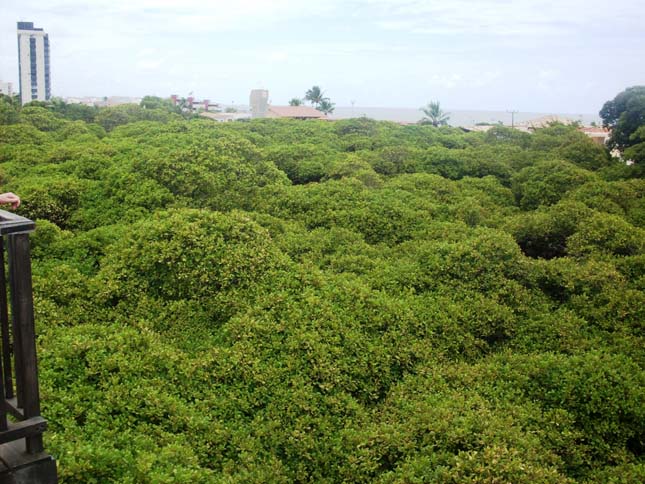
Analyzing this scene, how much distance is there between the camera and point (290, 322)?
Result: 7.02 meters

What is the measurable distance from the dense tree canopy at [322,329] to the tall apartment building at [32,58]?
3049 inches

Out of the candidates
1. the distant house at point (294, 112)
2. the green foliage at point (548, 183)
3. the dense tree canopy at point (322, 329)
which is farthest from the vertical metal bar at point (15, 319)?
the distant house at point (294, 112)

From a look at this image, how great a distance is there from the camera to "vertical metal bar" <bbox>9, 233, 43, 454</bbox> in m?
3.30

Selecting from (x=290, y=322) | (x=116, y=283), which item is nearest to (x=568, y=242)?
(x=290, y=322)

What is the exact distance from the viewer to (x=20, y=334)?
3.35 meters

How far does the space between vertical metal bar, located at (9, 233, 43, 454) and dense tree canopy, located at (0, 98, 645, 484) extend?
112 cm

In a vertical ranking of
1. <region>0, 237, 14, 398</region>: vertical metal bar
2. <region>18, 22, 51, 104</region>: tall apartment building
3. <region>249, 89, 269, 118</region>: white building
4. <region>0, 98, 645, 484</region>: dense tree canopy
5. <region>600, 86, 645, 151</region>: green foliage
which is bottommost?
<region>0, 98, 645, 484</region>: dense tree canopy

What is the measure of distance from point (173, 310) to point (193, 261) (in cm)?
69

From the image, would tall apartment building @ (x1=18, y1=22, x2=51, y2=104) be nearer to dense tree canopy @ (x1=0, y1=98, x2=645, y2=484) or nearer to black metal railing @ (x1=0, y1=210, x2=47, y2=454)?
dense tree canopy @ (x1=0, y1=98, x2=645, y2=484)

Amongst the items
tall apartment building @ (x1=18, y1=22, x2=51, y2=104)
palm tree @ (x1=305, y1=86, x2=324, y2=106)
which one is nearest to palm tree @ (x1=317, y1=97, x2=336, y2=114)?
palm tree @ (x1=305, y1=86, x2=324, y2=106)

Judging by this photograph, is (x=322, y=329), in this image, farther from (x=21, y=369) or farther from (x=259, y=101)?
(x=259, y=101)

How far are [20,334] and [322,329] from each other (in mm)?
4064

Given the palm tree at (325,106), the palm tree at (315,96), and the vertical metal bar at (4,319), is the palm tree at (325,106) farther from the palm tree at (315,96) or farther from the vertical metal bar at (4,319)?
the vertical metal bar at (4,319)

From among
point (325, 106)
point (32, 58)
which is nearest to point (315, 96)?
point (325, 106)
